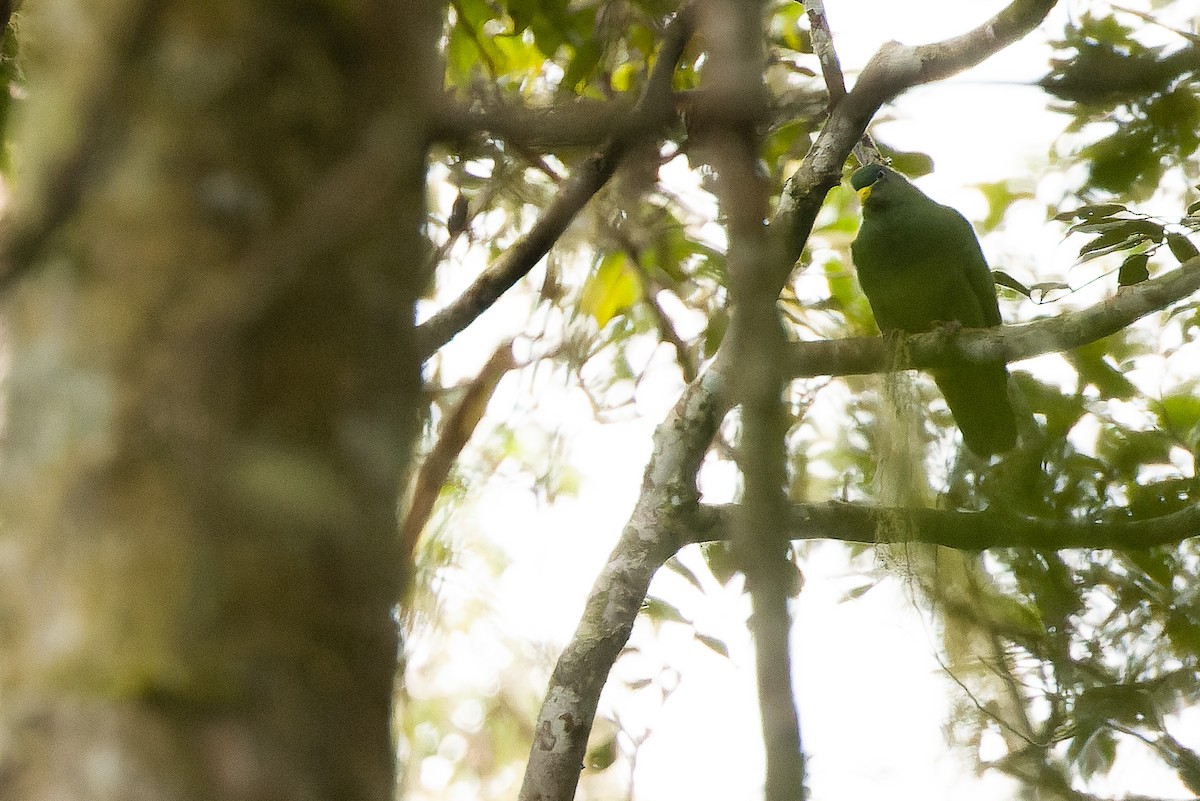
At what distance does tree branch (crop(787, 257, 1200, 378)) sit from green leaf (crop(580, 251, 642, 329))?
1.49 feet

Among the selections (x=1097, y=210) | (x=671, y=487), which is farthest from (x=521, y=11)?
(x=1097, y=210)

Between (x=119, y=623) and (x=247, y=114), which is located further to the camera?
(x=247, y=114)

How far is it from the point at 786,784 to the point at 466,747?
3349 mm

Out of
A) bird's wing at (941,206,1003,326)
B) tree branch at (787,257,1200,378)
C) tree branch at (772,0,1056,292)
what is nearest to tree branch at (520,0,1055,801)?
tree branch at (772,0,1056,292)

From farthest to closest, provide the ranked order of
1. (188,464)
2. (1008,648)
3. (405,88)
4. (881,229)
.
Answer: (881,229) → (1008,648) → (405,88) → (188,464)

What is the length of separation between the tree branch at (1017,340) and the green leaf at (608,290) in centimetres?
45

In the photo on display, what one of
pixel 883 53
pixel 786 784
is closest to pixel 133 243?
pixel 786 784

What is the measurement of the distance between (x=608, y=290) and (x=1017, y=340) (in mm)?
940

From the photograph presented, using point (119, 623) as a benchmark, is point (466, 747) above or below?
above

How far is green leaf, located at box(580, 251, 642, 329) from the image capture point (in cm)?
257

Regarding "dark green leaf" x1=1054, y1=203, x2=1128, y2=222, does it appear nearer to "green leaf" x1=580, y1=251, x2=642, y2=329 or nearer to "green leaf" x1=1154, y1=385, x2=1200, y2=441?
"green leaf" x1=1154, y1=385, x2=1200, y2=441

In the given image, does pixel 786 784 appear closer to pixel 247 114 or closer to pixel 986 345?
pixel 247 114

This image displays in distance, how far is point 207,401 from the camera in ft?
2.07

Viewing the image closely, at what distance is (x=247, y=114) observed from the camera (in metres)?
0.70
